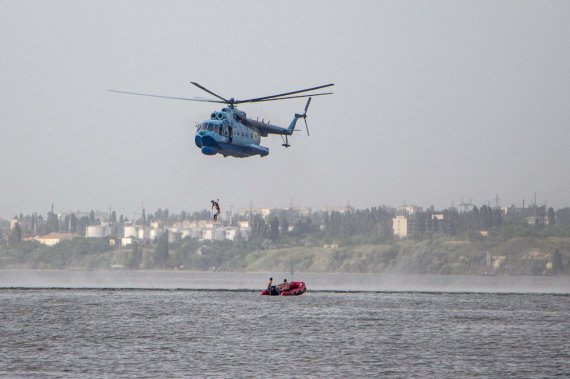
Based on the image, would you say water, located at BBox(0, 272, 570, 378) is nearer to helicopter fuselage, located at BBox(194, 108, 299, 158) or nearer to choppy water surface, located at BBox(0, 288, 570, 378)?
choppy water surface, located at BBox(0, 288, 570, 378)

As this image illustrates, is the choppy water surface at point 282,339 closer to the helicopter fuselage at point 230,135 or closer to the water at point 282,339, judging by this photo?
the water at point 282,339

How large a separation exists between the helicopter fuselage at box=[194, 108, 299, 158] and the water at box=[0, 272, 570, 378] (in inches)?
854

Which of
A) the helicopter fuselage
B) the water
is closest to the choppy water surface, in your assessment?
the water

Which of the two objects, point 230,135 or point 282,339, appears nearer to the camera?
point 282,339

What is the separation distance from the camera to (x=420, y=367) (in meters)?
87.1

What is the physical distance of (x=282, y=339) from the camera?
109 meters

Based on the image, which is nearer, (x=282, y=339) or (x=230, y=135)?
(x=282, y=339)

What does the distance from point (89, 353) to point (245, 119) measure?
150 ft

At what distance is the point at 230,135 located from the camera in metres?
127

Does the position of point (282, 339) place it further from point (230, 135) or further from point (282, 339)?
point (230, 135)

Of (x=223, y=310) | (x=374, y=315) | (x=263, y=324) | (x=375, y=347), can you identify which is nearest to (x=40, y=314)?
(x=223, y=310)

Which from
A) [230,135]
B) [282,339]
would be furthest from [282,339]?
[230,135]

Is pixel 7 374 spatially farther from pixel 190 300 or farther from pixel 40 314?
pixel 190 300

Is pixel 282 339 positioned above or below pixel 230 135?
below
